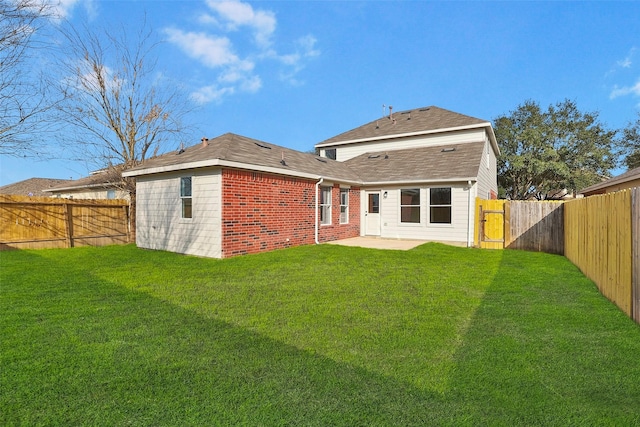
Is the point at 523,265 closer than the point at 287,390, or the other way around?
the point at 287,390

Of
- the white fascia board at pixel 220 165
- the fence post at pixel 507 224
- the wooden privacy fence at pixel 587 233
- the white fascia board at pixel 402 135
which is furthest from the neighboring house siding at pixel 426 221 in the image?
the white fascia board at pixel 402 135

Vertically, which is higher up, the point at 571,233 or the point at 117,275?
the point at 571,233

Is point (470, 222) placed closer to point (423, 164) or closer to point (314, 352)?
point (423, 164)

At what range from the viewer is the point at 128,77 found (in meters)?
14.4

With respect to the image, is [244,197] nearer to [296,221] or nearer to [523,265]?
[296,221]

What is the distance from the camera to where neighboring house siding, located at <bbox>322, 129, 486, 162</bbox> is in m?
16.7

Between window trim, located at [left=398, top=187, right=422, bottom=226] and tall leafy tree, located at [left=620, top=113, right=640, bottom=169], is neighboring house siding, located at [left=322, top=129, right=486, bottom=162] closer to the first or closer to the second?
window trim, located at [left=398, top=187, right=422, bottom=226]

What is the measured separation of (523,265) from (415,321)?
5783 mm

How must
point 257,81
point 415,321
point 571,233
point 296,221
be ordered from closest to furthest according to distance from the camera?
point 415,321 < point 571,233 < point 296,221 < point 257,81

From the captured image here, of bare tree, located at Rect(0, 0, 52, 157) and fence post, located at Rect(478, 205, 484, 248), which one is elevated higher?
bare tree, located at Rect(0, 0, 52, 157)

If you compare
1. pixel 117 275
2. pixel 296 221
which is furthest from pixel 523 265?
pixel 117 275

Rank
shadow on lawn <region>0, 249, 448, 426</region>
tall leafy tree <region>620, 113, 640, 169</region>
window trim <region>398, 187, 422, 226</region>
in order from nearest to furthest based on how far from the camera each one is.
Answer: shadow on lawn <region>0, 249, 448, 426</region> → window trim <region>398, 187, 422, 226</region> → tall leafy tree <region>620, 113, 640, 169</region>

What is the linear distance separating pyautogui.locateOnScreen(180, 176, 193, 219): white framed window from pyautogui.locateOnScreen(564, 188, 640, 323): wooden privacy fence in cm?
975

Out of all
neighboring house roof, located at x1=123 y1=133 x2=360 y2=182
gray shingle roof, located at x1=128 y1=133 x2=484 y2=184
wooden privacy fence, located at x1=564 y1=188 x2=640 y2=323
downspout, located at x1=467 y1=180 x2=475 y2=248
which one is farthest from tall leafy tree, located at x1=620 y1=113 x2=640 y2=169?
wooden privacy fence, located at x1=564 y1=188 x2=640 y2=323
